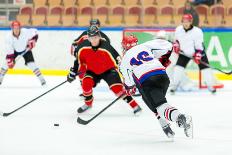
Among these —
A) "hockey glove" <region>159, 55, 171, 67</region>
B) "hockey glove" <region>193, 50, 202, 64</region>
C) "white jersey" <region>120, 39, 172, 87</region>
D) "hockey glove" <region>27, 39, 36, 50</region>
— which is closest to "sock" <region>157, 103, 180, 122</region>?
"white jersey" <region>120, 39, 172, 87</region>

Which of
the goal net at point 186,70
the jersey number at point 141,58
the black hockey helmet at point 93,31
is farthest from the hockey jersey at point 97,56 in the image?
the goal net at point 186,70

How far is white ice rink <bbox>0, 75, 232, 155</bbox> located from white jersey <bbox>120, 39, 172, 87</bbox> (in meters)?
0.50

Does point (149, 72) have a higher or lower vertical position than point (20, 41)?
higher

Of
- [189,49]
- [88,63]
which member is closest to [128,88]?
[88,63]

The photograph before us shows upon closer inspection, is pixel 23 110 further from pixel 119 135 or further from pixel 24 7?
pixel 24 7

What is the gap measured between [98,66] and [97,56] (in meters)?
0.12

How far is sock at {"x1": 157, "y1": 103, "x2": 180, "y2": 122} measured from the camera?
4.14 meters

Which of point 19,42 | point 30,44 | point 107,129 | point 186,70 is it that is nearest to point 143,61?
point 107,129

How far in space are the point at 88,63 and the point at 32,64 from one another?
2.64 metres

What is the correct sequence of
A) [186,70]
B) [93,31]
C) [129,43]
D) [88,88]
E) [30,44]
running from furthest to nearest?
[186,70] → [30,44] → [88,88] → [93,31] → [129,43]

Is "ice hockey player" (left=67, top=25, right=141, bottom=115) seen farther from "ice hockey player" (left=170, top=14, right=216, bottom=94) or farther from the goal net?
the goal net

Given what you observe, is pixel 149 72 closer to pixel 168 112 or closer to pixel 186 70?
pixel 168 112

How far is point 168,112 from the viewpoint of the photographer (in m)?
4.18

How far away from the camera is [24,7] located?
36.5 ft
